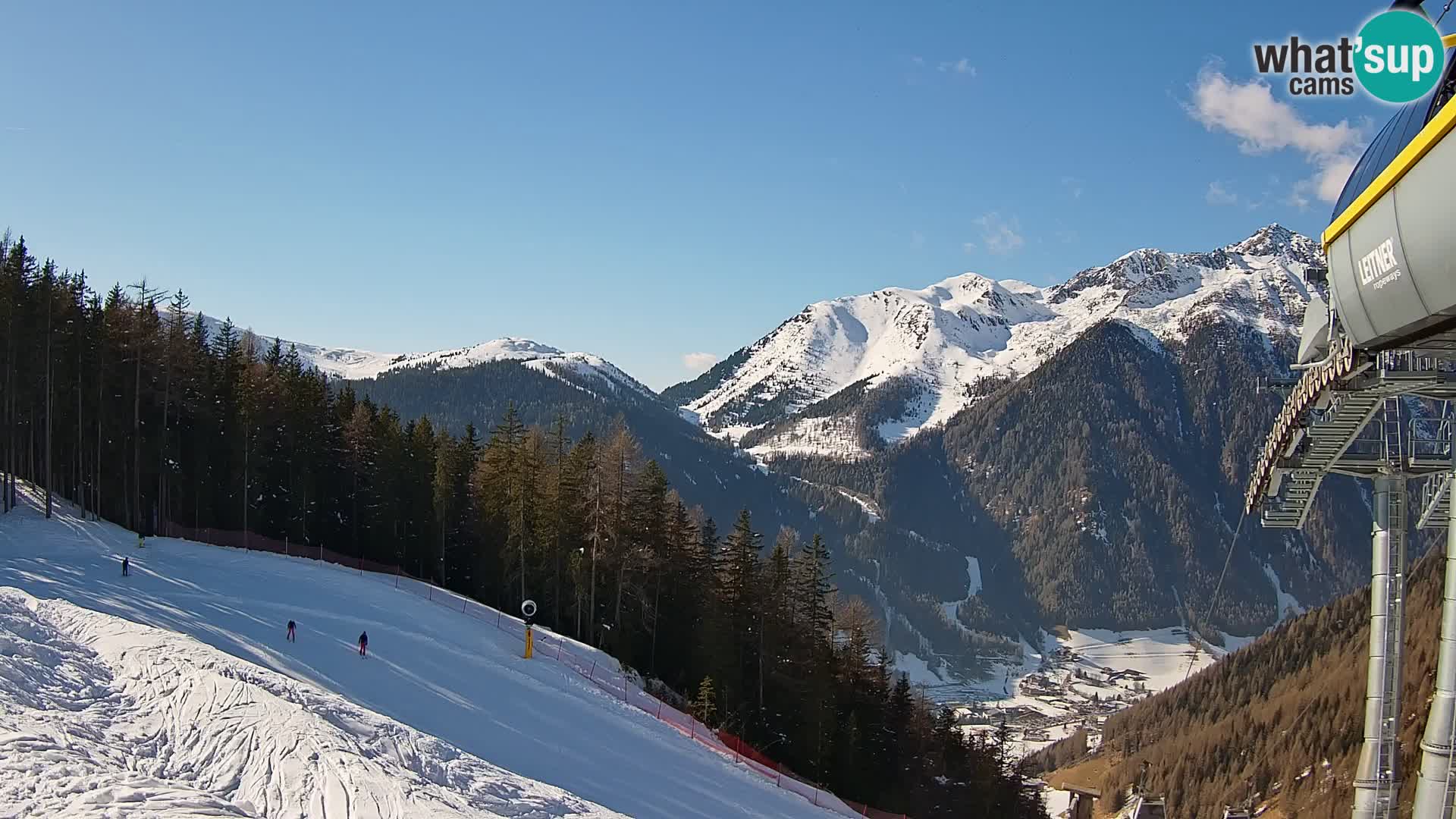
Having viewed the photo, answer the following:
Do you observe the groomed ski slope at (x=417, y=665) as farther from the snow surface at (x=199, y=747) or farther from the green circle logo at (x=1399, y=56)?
the green circle logo at (x=1399, y=56)

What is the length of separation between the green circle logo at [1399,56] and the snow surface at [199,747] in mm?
16138

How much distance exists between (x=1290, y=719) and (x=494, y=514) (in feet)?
160

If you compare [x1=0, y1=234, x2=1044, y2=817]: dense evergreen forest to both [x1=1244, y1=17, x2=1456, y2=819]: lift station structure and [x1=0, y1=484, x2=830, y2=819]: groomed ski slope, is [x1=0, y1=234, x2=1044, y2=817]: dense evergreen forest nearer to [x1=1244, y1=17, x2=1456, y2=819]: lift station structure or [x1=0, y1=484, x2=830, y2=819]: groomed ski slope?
[x1=0, y1=484, x2=830, y2=819]: groomed ski slope

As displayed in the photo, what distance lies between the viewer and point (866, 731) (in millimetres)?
43688

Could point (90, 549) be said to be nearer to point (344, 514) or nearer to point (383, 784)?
point (344, 514)

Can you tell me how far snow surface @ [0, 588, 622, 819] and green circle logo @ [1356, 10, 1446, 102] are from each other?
52.9 feet

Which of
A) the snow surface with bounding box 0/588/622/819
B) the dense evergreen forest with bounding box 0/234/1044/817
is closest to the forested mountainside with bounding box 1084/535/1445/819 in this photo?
the dense evergreen forest with bounding box 0/234/1044/817

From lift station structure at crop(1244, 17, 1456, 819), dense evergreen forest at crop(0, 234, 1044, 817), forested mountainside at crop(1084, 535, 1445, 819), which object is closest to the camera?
lift station structure at crop(1244, 17, 1456, 819)

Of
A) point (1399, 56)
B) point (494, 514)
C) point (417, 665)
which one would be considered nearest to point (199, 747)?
point (417, 665)

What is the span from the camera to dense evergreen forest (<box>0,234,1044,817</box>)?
4209 centimetres

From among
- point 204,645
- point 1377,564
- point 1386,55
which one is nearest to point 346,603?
point 204,645

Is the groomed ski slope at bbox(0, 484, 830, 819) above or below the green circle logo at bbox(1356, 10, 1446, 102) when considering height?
below

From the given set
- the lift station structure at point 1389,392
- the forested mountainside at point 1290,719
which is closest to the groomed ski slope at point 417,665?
the lift station structure at point 1389,392

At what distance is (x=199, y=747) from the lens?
17594 mm
